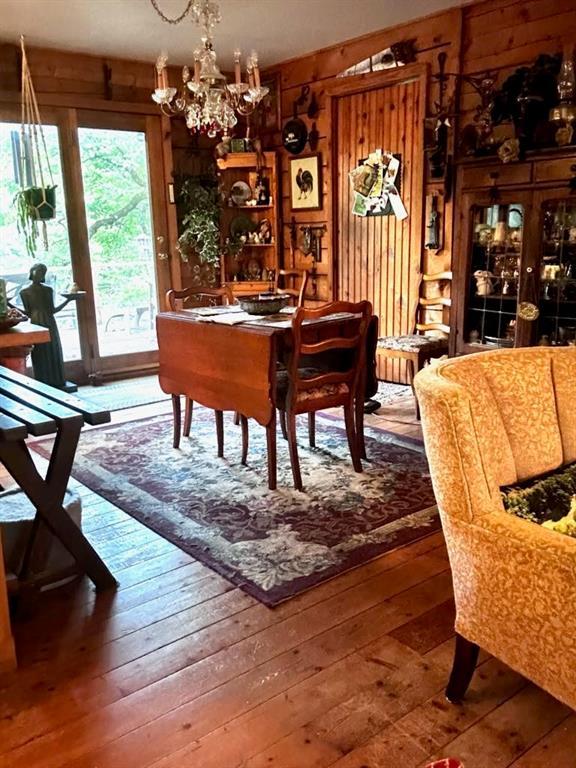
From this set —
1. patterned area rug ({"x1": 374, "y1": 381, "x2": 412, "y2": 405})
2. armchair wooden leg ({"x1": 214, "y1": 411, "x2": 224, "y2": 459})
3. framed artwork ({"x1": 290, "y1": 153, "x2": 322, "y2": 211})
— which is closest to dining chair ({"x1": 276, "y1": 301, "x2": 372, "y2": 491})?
armchair wooden leg ({"x1": 214, "y1": 411, "x2": 224, "y2": 459})

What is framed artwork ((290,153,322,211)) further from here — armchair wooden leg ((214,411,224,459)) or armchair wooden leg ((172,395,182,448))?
armchair wooden leg ((214,411,224,459))

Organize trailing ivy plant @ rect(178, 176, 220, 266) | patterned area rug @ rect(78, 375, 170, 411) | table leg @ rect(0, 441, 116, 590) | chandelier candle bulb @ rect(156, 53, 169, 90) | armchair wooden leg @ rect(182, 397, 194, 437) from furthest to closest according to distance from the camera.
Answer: trailing ivy plant @ rect(178, 176, 220, 266) → patterned area rug @ rect(78, 375, 170, 411) → armchair wooden leg @ rect(182, 397, 194, 437) → chandelier candle bulb @ rect(156, 53, 169, 90) → table leg @ rect(0, 441, 116, 590)

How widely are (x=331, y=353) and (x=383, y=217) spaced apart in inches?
74.6

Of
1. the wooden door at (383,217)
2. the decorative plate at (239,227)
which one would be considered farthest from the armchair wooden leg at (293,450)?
the decorative plate at (239,227)

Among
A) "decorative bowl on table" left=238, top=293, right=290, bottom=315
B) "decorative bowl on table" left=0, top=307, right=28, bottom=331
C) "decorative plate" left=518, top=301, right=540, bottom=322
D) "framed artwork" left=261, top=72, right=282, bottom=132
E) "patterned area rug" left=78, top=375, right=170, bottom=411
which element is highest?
"framed artwork" left=261, top=72, right=282, bottom=132

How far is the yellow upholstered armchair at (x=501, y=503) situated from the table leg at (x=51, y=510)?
118 cm

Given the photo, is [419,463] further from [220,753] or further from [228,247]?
[228,247]

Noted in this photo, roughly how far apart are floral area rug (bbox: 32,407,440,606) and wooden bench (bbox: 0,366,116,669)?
0.46m

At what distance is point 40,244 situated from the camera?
4809mm

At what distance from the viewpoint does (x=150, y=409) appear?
440cm

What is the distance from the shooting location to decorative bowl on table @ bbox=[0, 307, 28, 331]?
78.6 inches

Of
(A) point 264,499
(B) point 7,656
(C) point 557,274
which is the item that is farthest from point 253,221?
(B) point 7,656

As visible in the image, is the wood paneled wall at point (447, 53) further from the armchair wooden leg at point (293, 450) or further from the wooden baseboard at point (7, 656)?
the wooden baseboard at point (7, 656)

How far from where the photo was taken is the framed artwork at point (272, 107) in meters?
5.38
